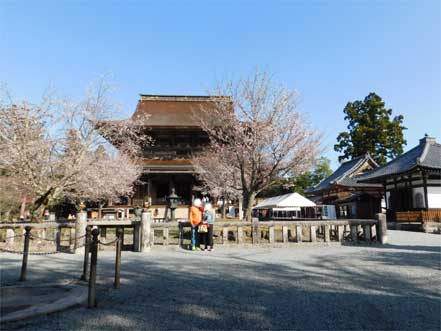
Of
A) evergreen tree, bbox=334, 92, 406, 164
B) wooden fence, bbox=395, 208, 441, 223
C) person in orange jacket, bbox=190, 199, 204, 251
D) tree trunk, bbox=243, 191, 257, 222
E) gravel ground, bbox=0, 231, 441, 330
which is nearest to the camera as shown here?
gravel ground, bbox=0, 231, 441, 330

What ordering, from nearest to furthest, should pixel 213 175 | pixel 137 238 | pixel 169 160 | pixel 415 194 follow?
1. pixel 137 238
2. pixel 213 175
3. pixel 415 194
4. pixel 169 160

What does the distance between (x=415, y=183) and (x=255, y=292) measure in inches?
→ 778

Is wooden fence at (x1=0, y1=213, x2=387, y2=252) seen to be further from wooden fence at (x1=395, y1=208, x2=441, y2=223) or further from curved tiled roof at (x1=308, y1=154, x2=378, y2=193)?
curved tiled roof at (x1=308, y1=154, x2=378, y2=193)

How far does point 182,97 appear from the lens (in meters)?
27.2

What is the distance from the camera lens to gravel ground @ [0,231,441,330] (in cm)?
334

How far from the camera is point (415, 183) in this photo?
1977 centimetres

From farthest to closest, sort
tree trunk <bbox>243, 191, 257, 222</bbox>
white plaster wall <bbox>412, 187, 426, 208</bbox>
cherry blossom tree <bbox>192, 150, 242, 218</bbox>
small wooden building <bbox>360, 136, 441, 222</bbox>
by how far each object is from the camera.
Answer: white plaster wall <bbox>412, 187, 426, 208</bbox>
cherry blossom tree <bbox>192, 150, 242, 218</bbox>
small wooden building <bbox>360, 136, 441, 222</bbox>
tree trunk <bbox>243, 191, 257, 222</bbox>

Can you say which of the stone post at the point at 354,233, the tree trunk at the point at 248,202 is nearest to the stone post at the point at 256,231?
the tree trunk at the point at 248,202

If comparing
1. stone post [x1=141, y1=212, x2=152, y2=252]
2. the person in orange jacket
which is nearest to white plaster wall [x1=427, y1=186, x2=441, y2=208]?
the person in orange jacket

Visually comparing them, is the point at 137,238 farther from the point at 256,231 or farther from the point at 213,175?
the point at 213,175

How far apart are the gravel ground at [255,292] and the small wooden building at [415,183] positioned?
41.3 feet

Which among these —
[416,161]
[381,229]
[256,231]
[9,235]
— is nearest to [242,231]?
[256,231]

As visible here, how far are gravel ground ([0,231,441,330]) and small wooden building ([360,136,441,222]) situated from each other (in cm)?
1258

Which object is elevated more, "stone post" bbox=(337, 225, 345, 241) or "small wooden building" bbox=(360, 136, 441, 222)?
"small wooden building" bbox=(360, 136, 441, 222)
